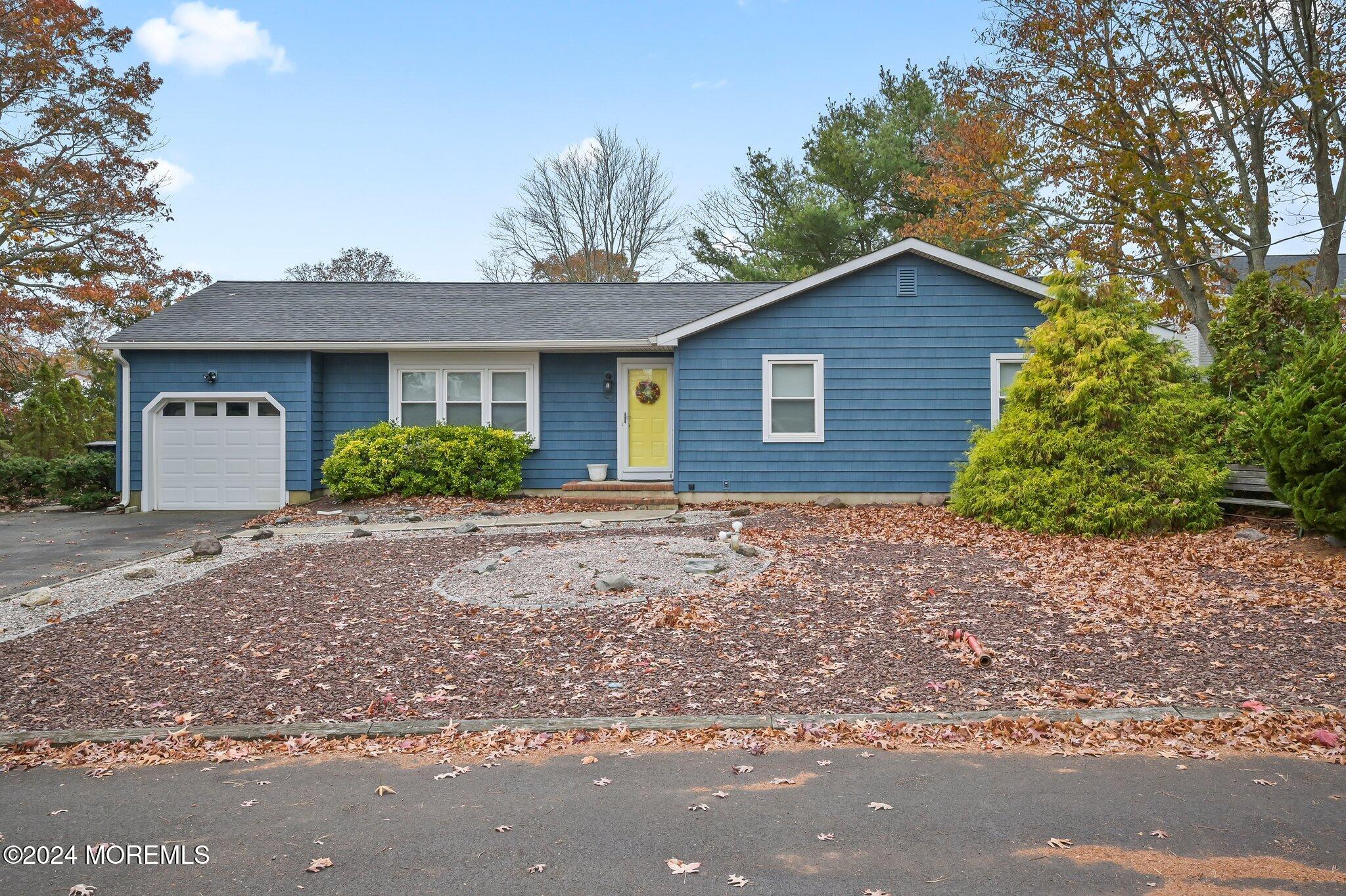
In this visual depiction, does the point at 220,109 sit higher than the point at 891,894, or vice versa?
the point at 220,109

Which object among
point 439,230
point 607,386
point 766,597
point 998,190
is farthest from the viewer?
point 439,230

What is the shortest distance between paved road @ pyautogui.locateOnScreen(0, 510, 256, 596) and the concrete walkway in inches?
55.1

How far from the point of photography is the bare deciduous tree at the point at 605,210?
3020cm

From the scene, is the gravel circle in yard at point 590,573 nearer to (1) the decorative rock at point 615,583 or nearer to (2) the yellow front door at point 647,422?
(1) the decorative rock at point 615,583

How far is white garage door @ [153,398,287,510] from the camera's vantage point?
559 inches

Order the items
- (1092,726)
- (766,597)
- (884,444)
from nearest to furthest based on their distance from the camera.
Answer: (1092,726), (766,597), (884,444)

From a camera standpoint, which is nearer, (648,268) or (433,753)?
(433,753)

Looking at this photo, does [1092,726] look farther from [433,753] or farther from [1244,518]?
[1244,518]

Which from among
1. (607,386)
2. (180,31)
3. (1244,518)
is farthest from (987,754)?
(180,31)

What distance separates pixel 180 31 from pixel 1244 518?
20822 millimetres

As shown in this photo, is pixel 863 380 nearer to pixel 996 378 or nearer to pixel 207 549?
pixel 996 378

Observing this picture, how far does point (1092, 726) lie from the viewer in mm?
4168

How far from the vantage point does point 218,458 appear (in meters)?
14.3

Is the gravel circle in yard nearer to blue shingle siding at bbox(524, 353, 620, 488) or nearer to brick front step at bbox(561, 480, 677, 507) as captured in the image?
brick front step at bbox(561, 480, 677, 507)
